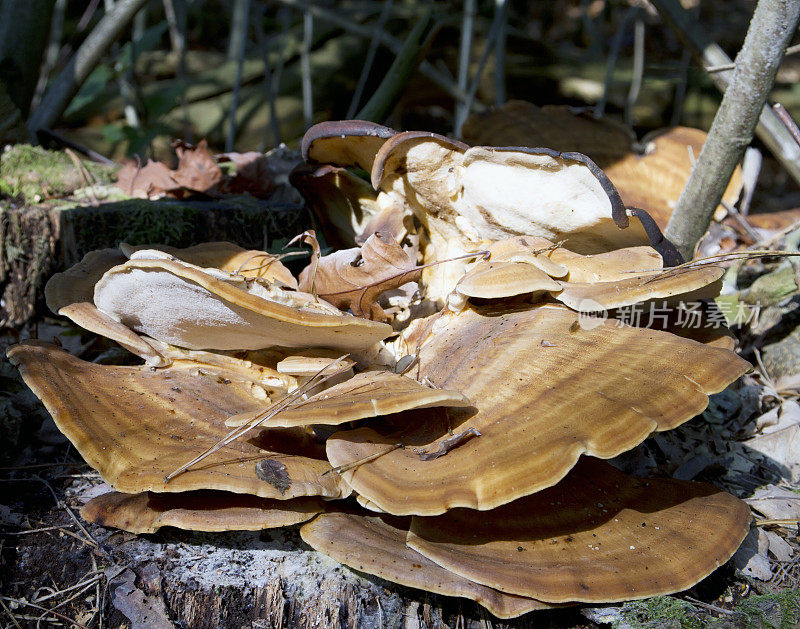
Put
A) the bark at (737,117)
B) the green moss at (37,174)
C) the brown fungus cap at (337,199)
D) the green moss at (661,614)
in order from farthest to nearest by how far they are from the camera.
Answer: the green moss at (37,174), the brown fungus cap at (337,199), the bark at (737,117), the green moss at (661,614)

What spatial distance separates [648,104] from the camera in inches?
319

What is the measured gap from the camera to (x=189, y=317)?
7.30 ft

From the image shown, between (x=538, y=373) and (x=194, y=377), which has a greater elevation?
(x=538, y=373)

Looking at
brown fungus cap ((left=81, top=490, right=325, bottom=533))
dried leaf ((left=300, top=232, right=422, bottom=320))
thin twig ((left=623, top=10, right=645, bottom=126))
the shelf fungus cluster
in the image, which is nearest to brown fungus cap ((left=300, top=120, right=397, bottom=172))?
the shelf fungus cluster

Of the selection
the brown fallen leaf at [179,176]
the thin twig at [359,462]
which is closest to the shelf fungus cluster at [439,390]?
the thin twig at [359,462]

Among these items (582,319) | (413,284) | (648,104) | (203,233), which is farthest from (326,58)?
(582,319)

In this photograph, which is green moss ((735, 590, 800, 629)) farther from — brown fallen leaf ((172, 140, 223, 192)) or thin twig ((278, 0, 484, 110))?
thin twig ((278, 0, 484, 110))

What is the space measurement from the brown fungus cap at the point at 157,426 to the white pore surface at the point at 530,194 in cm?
120

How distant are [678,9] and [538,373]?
3.66 m

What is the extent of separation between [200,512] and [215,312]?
2.14ft

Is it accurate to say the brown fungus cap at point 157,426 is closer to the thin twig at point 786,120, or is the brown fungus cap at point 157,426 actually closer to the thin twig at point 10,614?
the thin twig at point 10,614

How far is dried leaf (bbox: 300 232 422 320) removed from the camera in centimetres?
259

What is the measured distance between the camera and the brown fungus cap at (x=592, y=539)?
179cm

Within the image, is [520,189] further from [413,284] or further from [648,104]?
[648,104]
